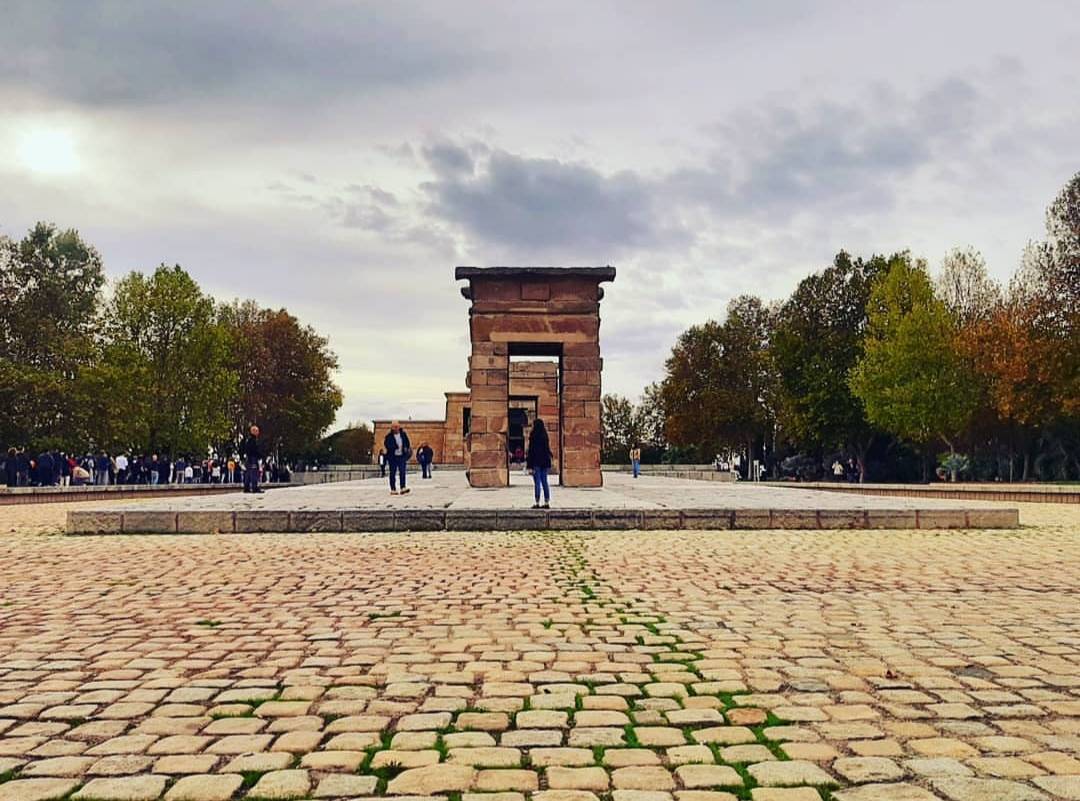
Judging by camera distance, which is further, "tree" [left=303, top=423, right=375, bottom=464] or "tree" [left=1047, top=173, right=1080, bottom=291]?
"tree" [left=303, top=423, right=375, bottom=464]

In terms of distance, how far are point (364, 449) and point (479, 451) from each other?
74304 mm

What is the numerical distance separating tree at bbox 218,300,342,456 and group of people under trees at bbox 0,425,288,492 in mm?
2736

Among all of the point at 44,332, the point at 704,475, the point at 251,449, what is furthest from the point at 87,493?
the point at 704,475

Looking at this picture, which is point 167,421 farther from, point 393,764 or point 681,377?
point 393,764

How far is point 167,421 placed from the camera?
4772cm

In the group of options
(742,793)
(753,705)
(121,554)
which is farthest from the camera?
(121,554)

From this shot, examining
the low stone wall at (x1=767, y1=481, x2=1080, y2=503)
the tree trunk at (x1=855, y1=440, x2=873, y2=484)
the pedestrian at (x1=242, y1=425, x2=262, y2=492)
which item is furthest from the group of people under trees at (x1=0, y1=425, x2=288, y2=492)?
the tree trunk at (x1=855, y1=440, x2=873, y2=484)

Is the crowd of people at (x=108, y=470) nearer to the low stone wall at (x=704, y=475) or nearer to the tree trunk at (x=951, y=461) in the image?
the low stone wall at (x=704, y=475)

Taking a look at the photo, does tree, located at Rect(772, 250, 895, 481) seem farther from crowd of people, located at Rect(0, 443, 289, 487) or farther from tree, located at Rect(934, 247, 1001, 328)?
crowd of people, located at Rect(0, 443, 289, 487)

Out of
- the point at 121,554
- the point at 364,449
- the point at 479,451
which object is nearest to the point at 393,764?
the point at 121,554

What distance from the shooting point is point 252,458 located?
22.8m

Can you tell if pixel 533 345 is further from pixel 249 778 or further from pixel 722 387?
pixel 722 387

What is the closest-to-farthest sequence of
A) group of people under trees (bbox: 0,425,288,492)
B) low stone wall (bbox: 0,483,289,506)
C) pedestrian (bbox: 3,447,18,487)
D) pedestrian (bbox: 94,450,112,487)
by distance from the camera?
low stone wall (bbox: 0,483,289,506)
pedestrian (bbox: 3,447,18,487)
group of people under trees (bbox: 0,425,288,492)
pedestrian (bbox: 94,450,112,487)

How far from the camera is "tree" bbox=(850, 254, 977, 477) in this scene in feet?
151
